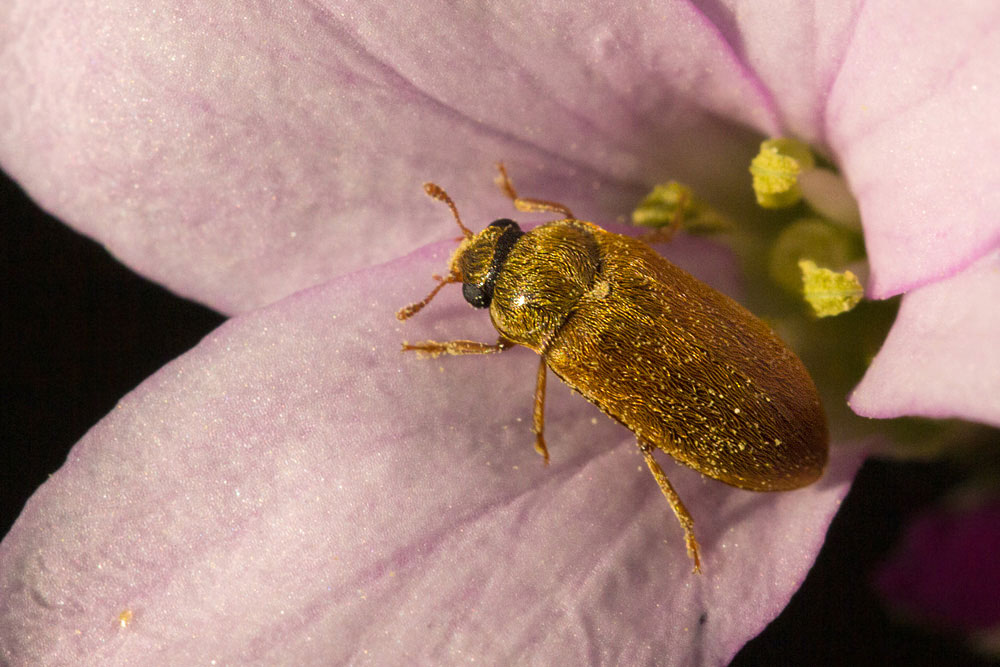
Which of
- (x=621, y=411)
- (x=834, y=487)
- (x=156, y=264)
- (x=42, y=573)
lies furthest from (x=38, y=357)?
(x=834, y=487)

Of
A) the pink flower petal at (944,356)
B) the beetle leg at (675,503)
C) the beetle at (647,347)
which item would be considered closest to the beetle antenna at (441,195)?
the beetle at (647,347)

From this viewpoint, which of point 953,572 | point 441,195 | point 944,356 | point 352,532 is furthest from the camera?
point 953,572

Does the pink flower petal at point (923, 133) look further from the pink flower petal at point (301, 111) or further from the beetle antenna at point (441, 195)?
the beetle antenna at point (441, 195)

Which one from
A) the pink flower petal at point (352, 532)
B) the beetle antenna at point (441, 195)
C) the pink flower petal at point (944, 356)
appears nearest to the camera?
the pink flower petal at point (944, 356)

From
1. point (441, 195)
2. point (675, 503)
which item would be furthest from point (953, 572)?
point (441, 195)

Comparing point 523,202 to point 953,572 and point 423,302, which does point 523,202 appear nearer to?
point 423,302

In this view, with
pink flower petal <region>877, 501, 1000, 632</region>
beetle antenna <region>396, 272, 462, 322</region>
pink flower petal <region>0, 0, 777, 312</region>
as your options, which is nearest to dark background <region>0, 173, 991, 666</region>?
pink flower petal <region>877, 501, 1000, 632</region>

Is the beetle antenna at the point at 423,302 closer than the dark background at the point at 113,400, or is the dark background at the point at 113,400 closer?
the beetle antenna at the point at 423,302
